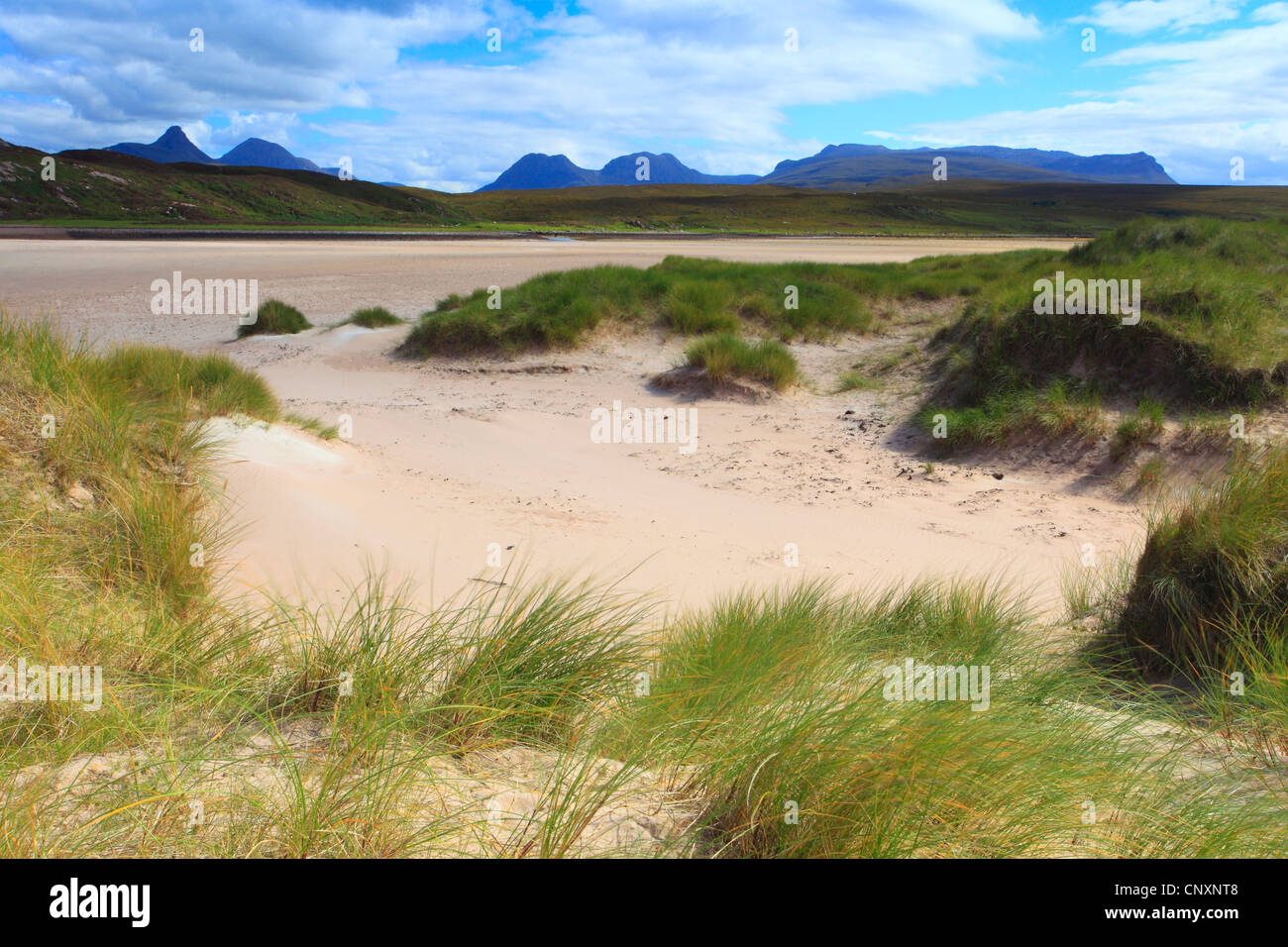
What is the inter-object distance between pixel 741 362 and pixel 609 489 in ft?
16.9

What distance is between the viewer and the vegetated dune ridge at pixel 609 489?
6.46 meters

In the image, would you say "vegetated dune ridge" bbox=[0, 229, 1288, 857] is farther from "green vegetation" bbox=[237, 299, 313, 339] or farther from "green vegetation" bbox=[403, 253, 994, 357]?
"green vegetation" bbox=[237, 299, 313, 339]

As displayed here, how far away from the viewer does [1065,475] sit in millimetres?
8883

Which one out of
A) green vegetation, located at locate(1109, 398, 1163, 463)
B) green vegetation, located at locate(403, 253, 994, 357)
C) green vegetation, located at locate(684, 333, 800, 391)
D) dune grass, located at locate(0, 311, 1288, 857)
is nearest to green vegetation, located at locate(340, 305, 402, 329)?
green vegetation, located at locate(403, 253, 994, 357)

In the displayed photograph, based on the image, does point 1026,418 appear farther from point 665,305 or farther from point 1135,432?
point 665,305

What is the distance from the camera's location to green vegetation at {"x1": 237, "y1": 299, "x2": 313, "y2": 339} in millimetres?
18328

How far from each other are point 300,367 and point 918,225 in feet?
289

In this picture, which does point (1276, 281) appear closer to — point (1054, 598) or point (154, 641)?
point (1054, 598)

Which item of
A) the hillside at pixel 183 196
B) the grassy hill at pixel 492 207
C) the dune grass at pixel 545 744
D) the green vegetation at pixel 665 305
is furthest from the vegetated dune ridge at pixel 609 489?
the hillside at pixel 183 196

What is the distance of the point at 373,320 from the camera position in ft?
60.7

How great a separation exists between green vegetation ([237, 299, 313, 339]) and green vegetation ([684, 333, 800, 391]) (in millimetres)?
10383

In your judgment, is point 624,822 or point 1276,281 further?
point 1276,281

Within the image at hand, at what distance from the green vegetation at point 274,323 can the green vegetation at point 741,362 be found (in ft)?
34.1
